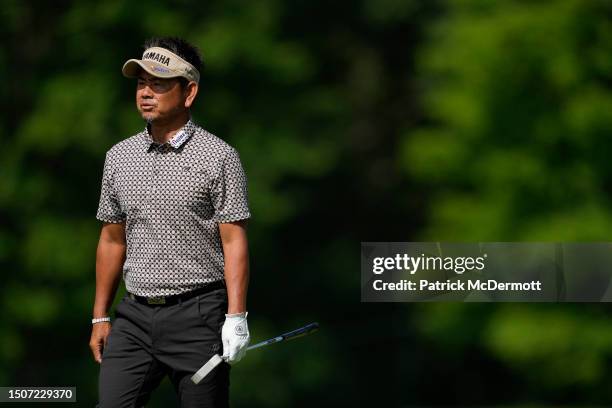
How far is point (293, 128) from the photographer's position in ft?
62.8

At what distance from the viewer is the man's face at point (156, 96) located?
564 cm

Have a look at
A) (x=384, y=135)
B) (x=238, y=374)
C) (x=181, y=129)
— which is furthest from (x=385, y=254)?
(x=384, y=135)

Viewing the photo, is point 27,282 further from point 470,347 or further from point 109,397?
point 109,397

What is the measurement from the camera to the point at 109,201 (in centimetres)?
575

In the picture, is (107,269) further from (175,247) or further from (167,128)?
(167,128)

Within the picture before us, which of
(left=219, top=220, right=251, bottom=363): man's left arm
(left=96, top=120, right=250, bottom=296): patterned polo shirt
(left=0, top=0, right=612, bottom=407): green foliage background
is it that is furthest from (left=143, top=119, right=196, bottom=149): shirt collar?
(left=0, top=0, right=612, bottom=407): green foliage background

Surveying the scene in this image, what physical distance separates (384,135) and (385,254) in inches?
562

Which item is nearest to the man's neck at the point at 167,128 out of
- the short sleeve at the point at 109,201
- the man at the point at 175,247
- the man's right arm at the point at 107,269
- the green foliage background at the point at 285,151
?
the man at the point at 175,247

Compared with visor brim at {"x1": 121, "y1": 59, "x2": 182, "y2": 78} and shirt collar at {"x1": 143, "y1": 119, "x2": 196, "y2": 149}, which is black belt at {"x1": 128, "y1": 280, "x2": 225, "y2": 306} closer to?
shirt collar at {"x1": 143, "y1": 119, "x2": 196, "y2": 149}

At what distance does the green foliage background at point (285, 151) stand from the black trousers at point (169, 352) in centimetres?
1142

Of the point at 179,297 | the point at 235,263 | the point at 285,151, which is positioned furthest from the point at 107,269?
the point at 285,151

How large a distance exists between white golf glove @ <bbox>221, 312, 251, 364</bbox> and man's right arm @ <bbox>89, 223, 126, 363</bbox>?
23.4 inches

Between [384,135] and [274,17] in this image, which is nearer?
[274,17]

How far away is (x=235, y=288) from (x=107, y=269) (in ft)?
2.05
